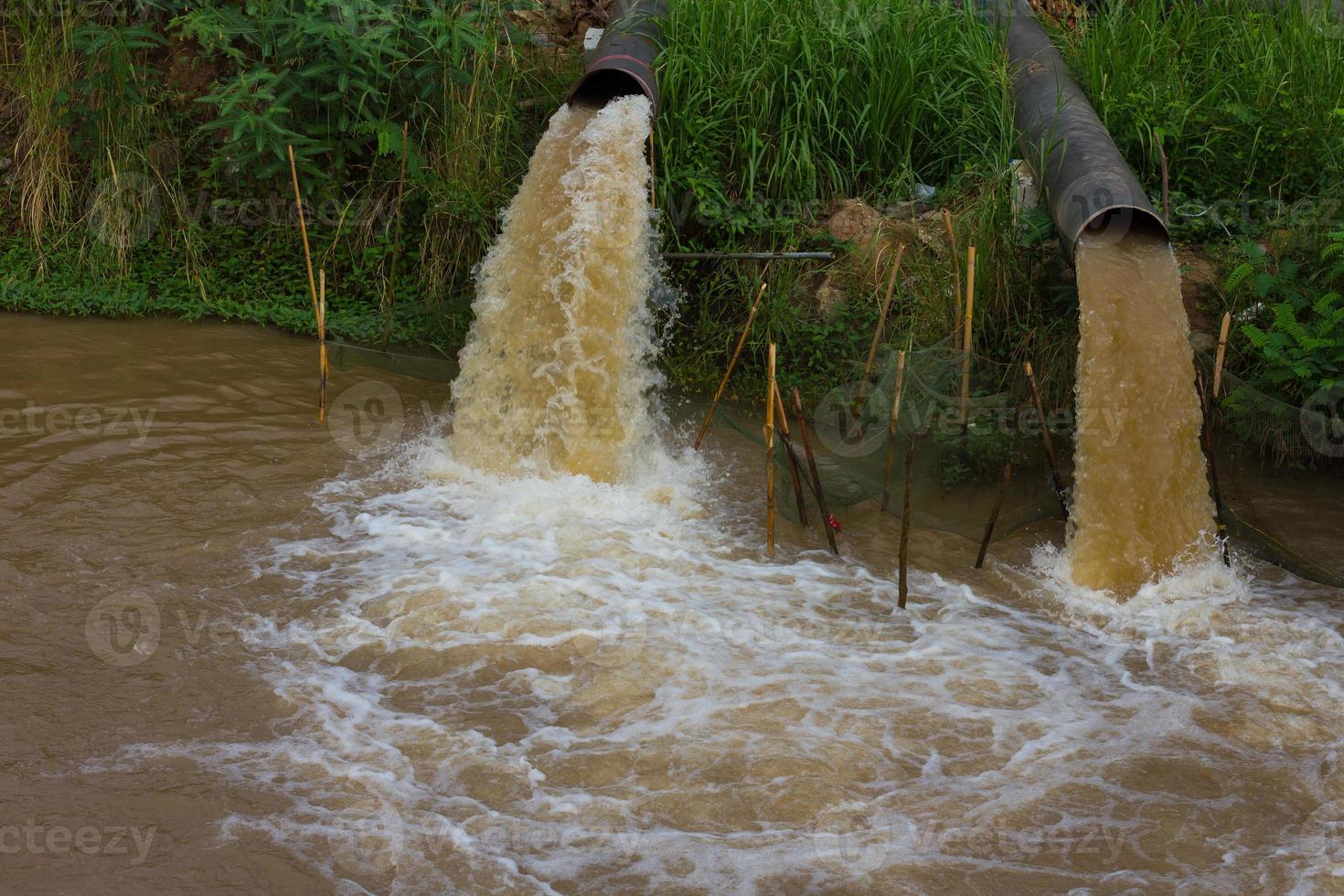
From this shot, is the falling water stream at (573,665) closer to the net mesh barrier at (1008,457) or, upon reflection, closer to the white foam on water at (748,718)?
the white foam on water at (748,718)

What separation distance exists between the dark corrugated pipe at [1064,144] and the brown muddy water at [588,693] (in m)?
1.47

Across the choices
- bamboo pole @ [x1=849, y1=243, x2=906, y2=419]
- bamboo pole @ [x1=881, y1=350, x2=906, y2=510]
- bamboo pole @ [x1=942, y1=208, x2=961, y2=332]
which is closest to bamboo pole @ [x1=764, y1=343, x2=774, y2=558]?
bamboo pole @ [x1=881, y1=350, x2=906, y2=510]

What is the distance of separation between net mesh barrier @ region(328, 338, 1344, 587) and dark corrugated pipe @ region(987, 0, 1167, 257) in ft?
2.45

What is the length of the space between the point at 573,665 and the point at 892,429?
1.48 m

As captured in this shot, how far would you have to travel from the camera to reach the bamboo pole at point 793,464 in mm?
5120

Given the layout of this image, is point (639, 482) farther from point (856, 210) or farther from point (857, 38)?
point (857, 38)

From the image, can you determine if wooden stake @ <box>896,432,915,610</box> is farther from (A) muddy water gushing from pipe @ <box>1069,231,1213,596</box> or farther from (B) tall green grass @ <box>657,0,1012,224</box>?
(B) tall green grass @ <box>657,0,1012,224</box>

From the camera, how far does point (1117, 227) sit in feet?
18.7

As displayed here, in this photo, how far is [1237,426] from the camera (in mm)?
5918

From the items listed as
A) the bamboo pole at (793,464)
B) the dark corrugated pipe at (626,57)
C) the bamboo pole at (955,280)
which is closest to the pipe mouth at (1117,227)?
the bamboo pole at (955,280)

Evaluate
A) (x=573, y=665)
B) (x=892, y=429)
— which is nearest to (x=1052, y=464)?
(x=892, y=429)

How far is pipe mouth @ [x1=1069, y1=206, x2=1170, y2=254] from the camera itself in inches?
223

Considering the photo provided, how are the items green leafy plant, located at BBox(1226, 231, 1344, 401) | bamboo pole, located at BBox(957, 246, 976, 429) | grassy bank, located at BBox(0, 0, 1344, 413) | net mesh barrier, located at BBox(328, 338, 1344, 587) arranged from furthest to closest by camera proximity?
1. grassy bank, located at BBox(0, 0, 1344, 413)
2. green leafy plant, located at BBox(1226, 231, 1344, 401)
3. net mesh barrier, located at BBox(328, 338, 1344, 587)
4. bamboo pole, located at BBox(957, 246, 976, 429)

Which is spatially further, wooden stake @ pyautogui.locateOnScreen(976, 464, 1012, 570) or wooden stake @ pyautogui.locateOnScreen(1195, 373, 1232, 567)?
wooden stake @ pyautogui.locateOnScreen(1195, 373, 1232, 567)
